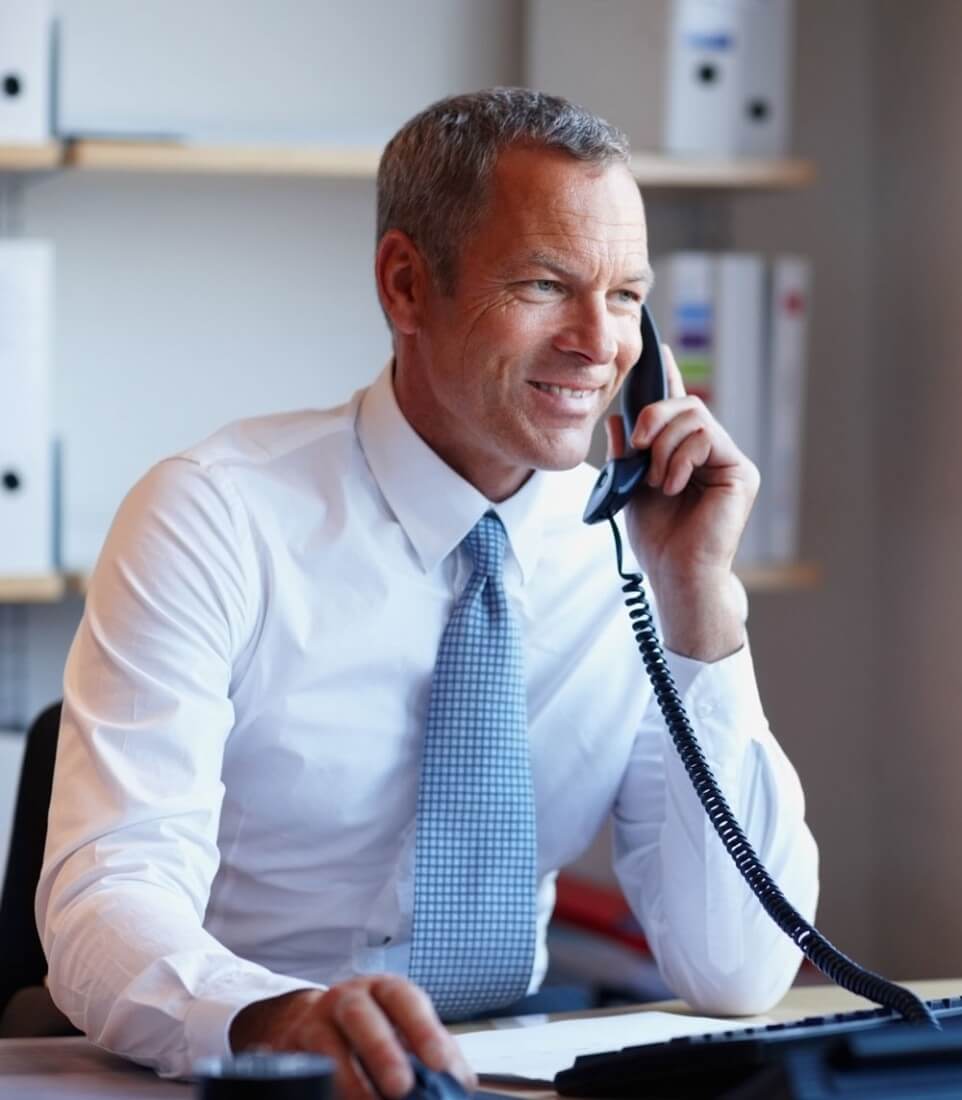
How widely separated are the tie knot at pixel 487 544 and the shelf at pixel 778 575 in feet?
3.16

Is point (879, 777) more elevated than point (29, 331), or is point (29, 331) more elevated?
point (29, 331)

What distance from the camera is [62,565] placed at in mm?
2314

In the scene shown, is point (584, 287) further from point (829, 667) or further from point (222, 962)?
point (829, 667)

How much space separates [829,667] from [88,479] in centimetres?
121

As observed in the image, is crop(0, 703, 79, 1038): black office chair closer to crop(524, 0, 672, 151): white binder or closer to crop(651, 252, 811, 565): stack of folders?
crop(651, 252, 811, 565): stack of folders

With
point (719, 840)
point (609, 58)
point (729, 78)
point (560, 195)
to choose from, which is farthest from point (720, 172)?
point (719, 840)

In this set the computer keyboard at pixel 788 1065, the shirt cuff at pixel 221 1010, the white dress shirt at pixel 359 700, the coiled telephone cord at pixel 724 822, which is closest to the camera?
the computer keyboard at pixel 788 1065

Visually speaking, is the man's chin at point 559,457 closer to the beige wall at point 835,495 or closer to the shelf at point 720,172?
the shelf at point 720,172

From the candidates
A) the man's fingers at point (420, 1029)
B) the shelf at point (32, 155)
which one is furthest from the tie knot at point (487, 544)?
the shelf at point (32, 155)

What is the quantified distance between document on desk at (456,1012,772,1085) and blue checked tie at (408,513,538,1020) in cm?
14

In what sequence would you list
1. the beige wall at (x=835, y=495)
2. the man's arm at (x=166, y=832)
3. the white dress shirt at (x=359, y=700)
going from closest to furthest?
the man's arm at (x=166, y=832) < the white dress shirt at (x=359, y=700) < the beige wall at (x=835, y=495)

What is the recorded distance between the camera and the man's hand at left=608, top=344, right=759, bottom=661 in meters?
1.51

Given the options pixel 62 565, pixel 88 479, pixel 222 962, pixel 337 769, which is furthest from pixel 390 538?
pixel 88 479

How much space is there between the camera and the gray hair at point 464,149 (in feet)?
4.85
